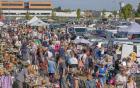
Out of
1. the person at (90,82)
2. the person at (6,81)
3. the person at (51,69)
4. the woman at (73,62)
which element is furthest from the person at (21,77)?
the woman at (73,62)

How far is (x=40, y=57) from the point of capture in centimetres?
2117

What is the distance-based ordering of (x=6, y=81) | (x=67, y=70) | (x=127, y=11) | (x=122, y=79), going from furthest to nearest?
(x=127, y=11)
(x=67, y=70)
(x=122, y=79)
(x=6, y=81)

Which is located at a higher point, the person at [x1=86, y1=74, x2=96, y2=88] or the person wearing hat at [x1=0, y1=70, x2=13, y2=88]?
the person wearing hat at [x1=0, y1=70, x2=13, y2=88]

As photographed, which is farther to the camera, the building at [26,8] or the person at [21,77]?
the building at [26,8]

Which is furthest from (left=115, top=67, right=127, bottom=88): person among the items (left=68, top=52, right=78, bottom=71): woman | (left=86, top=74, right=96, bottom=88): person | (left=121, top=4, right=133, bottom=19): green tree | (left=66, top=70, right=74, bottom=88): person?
(left=121, top=4, right=133, bottom=19): green tree

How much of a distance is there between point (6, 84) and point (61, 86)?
275cm

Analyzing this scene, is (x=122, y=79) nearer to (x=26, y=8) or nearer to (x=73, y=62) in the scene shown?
(x=73, y=62)

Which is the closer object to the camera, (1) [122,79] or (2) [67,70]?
(1) [122,79]

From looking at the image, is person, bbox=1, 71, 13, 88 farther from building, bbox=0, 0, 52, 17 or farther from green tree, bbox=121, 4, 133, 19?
building, bbox=0, 0, 52, 17

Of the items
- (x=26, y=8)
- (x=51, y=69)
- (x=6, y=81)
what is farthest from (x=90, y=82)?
(x=26, y=8)

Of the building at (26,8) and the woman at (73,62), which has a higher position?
the woman at (73,62)

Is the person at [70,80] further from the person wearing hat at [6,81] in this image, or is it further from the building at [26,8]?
the building at [26,8]

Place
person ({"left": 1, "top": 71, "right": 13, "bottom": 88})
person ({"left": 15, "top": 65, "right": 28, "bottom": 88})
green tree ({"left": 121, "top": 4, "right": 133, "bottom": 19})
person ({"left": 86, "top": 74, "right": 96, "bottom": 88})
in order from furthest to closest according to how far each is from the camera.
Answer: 1. green tree ({"left": 121, "top": 4, "right": 133, "bottom": 19})
2. person ({"left": 86, "top": 74, "right": 96, "bottom": 88})
3. person ({"left": 15, "top": 65, "right": 28, "bottom": 88})
4. person ({"left": 1, "top": 71, "right": 13, "bottom": 88})

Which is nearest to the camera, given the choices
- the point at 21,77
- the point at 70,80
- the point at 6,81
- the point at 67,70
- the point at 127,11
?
the point at 6,81
